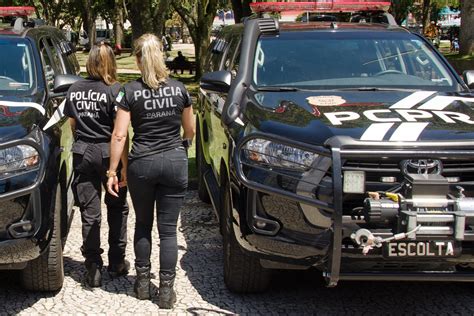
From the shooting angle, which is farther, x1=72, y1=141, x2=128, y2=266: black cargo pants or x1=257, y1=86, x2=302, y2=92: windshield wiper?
x1=257, y1=86, x2=302, y2=92: windshield wiper

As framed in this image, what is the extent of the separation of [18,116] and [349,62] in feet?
8.27

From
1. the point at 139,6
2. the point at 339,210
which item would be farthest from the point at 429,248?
the point at 139,6

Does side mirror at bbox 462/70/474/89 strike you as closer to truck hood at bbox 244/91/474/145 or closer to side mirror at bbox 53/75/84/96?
truck hood at bbox 244/91/474/145

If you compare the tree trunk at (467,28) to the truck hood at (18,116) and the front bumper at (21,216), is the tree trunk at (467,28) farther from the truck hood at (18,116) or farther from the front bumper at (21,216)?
the front bumper at (21,216)

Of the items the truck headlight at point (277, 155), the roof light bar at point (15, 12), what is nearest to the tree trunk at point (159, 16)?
the roof light bar at point (15, 12)

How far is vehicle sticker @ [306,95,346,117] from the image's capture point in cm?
466

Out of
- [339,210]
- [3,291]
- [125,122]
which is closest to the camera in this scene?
[339,210]

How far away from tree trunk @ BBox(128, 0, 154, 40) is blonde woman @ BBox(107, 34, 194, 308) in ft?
35.5

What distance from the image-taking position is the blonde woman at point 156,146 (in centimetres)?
448

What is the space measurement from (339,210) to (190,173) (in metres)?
4.94

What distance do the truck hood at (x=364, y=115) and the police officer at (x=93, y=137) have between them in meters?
0.98

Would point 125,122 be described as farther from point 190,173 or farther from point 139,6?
point 139,6

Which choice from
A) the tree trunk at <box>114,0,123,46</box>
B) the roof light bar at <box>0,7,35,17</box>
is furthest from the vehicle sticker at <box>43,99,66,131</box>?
the tree trunk at <box>114,0,123,46</box>

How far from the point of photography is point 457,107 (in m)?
4.65
